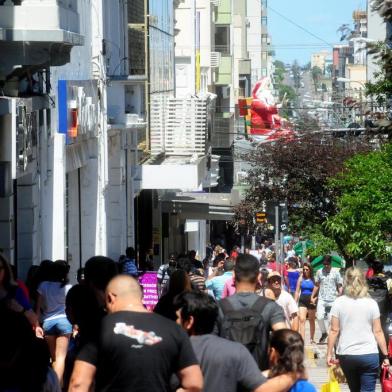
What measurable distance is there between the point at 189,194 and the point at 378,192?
61.0 feet

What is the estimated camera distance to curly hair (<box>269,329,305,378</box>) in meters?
8.09

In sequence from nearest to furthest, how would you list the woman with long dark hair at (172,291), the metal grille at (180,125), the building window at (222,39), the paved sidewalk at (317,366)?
the woman with long dark hair at (172,291), the paved sidewalk at (317,366), the metal grille at (180,125), the building window at (222,39)

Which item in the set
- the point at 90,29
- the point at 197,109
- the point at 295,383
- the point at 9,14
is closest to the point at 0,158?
the point at 9,14

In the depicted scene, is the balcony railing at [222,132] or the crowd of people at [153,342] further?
the balcony railing at [222,132]

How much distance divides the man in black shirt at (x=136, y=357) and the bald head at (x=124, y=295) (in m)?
0.01

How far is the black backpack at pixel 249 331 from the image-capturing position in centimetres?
938

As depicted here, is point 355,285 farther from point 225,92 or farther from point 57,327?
point 225,92

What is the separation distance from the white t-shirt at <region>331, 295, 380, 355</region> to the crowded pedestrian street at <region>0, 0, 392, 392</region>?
0.01 metres

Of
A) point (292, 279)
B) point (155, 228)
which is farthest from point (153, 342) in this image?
point (155, 228)

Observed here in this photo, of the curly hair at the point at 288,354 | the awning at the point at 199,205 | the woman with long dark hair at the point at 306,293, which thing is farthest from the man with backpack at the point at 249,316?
the awning at the point at 199,205

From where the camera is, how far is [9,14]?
14617 mm

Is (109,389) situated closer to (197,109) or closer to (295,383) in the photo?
(295,383)

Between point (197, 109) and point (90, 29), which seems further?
point (197, 109)

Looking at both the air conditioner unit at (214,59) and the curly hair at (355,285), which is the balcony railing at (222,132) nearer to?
the air conditioner unit at (214,59)
